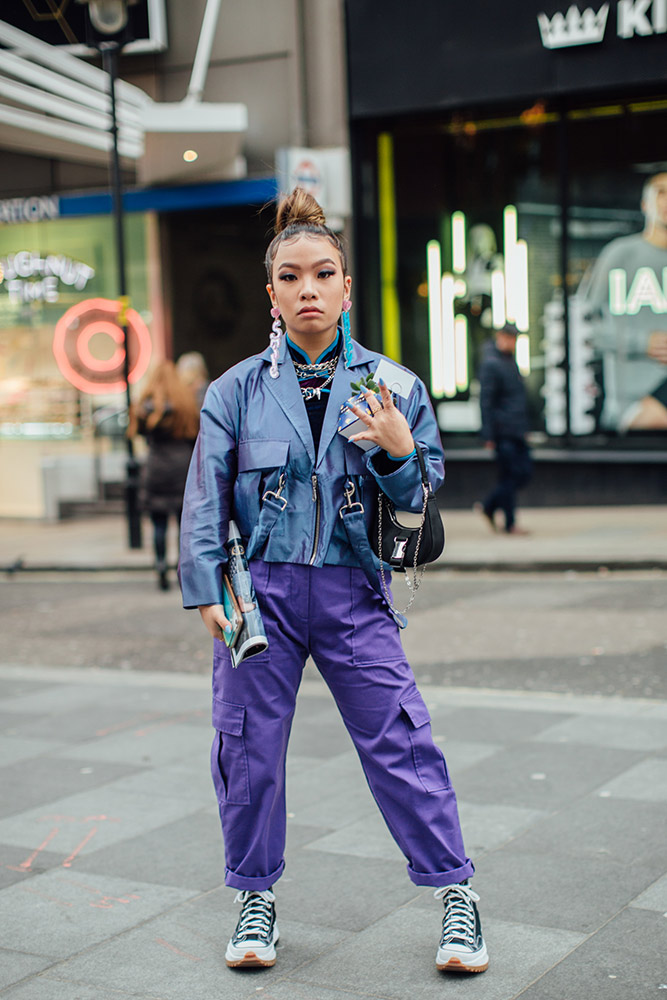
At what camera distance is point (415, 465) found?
130 inches

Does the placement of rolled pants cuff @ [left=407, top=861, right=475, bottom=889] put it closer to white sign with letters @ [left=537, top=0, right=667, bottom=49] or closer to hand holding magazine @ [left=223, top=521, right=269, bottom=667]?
hand holding magazine @ [left=223, top=521, right=269, bottom=667]

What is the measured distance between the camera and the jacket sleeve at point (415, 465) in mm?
3307

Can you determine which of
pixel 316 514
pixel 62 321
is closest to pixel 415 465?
pixel 316 514

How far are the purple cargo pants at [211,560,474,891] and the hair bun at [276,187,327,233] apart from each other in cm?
91

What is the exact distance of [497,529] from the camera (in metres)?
13.1

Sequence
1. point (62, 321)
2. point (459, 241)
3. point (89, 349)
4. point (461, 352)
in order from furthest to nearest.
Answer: point (62, 321) < point (89, 349) < point (461, 352) < point (459, 241)

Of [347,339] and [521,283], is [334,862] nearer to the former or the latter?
[347,339]

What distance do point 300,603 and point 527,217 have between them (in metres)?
12.4

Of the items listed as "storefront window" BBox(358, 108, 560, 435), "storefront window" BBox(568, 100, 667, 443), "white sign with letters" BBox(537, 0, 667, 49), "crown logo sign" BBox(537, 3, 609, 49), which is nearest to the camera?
"white sign with letters" BBox(537, 0, 667, 49)

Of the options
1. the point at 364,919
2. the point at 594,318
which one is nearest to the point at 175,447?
the point at 594,318

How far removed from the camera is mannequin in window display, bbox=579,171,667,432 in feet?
47.7

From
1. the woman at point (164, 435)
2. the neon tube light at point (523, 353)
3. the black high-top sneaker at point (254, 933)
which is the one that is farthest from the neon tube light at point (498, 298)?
the black high-top sneaker at point (254, 933)

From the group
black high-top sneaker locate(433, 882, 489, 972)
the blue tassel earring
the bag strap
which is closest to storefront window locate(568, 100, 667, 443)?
the blue tassel earring

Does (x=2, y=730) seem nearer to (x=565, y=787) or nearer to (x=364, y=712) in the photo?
(x=565, y=787)
